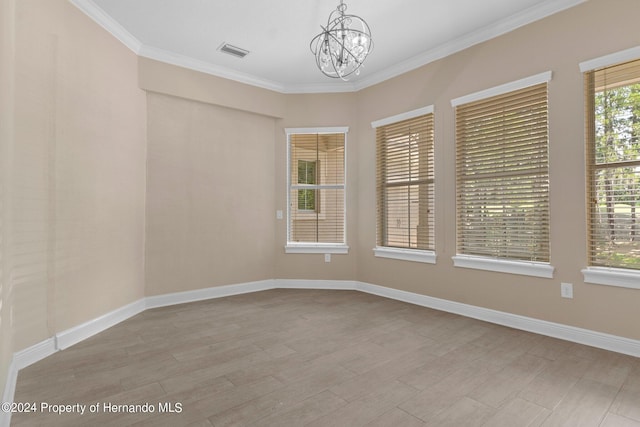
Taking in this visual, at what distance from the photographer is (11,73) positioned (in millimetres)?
2225

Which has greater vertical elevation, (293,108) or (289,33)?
(289,33)

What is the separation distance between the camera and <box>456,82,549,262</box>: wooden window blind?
315 cm

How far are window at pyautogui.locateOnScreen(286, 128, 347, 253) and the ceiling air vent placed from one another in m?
1.26

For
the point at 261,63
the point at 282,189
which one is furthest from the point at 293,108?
the point at 282,189

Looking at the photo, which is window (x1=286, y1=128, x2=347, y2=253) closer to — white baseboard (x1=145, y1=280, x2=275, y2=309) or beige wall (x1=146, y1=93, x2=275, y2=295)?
beige wall (x1=146, y1=93, x2=275, y2=295)

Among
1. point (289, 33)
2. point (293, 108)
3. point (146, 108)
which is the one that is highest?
point (289, 33)

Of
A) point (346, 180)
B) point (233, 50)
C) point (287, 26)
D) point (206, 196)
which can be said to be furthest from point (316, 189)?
point (287, 26)

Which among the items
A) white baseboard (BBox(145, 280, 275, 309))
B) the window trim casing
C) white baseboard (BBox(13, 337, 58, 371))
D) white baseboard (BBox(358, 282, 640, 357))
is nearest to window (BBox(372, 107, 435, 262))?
white baseboard (BBox(358, 282, 640, 357))

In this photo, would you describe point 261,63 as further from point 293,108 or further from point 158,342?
point 158,342

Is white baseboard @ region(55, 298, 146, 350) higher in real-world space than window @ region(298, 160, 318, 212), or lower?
lower

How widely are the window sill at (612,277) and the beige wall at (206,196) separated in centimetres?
365

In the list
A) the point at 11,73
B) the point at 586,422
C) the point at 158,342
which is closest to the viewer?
the point at 586,422

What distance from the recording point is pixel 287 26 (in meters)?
3.44

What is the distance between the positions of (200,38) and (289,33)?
973 mm
